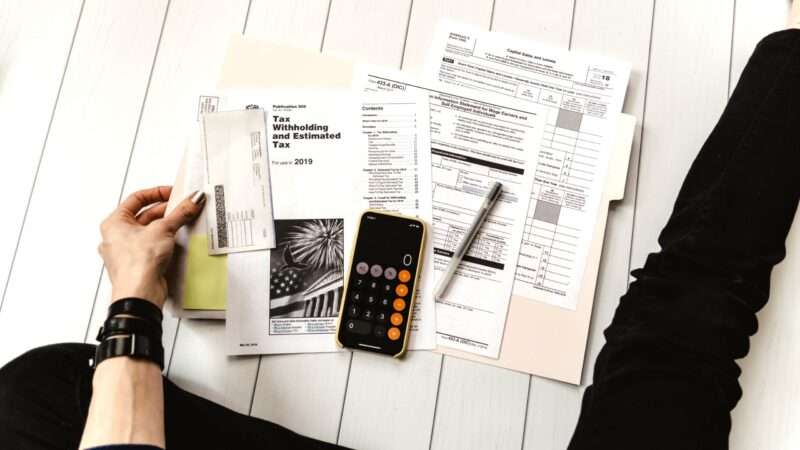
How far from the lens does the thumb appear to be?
28.1 inches

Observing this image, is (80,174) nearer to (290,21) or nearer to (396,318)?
(290,21)

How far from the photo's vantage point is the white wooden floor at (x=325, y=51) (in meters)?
0.72

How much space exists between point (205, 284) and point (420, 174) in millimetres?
274

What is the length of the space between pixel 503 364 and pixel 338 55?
410mm

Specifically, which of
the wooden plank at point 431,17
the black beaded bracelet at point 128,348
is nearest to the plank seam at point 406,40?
the wooden plank at point 431,17

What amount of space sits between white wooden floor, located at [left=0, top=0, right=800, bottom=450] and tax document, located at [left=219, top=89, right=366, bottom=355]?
0.11 feet

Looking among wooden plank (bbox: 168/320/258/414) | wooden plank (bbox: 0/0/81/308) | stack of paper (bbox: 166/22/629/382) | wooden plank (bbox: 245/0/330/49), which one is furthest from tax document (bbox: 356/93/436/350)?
wooden plank (bbox: 0/0/81/308)

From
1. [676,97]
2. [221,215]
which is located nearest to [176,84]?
[221,215]

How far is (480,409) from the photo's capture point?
28.5 inches

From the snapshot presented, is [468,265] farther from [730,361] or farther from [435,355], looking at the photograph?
[730,361]

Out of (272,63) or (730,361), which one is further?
(272,63)

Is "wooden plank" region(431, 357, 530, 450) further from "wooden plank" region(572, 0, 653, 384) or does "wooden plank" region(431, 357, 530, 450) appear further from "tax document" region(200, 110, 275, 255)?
"tax document" region(200, 110, 275, 255)

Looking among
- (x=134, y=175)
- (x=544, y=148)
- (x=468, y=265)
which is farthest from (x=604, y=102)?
(x=134, y=175)

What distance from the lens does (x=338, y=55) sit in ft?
2.57
